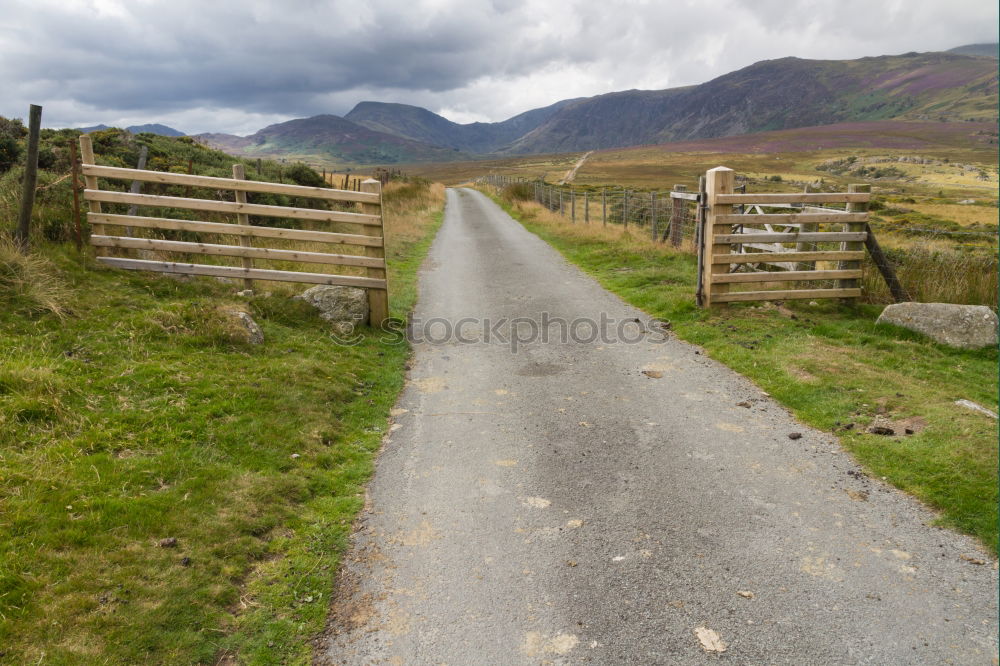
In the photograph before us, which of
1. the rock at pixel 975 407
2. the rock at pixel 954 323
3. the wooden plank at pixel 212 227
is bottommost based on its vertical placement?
the rock at pixel 975 407

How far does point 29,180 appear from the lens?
7086mm

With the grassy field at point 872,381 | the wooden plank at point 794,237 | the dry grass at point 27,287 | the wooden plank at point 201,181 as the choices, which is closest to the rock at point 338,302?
the wooden plank at point 201,181

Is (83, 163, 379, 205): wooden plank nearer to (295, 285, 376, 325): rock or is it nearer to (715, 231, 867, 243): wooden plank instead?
(295, 285, 376, 325): rock

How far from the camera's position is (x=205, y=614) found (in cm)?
315

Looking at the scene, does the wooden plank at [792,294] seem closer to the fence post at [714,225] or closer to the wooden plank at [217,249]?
the fence post at [714,225]

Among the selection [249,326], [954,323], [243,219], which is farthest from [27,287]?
[954,323]

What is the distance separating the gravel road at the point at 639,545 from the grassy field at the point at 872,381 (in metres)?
0.27

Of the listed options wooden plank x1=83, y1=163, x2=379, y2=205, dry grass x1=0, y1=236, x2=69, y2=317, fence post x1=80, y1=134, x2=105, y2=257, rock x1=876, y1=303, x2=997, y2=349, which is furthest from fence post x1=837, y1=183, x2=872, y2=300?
fence post x1=80, y1=134, x2=105, y2=257

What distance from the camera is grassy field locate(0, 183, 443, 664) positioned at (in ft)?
9.93

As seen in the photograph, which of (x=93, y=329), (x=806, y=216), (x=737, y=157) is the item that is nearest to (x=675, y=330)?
(x=806, y=216)

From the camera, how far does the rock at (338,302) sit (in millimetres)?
8575

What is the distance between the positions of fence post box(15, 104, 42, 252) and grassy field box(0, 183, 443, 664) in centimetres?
32

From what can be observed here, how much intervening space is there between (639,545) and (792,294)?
7.10m

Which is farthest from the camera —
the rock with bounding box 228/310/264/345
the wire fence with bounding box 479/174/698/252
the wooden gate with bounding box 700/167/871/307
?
the wire fence with bounding box 479/174/698/252
